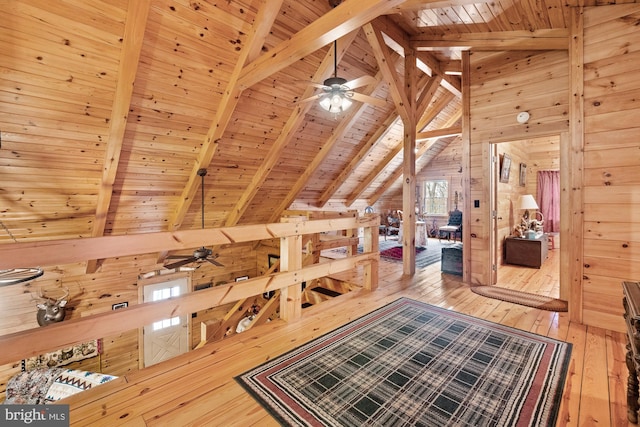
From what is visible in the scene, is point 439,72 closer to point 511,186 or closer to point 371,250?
point 511,186

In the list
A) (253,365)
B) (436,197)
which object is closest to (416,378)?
(253,365)

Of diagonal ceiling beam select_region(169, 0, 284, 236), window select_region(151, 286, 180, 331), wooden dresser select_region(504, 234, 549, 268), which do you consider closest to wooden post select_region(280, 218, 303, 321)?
diagonal ceiling beam select_region(169, 0, 284, 236)

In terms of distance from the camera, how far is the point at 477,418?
1.56 meters

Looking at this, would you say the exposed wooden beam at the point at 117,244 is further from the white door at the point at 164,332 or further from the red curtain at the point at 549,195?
the red curtain at the point at 549,195

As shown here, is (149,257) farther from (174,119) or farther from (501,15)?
(501,15)

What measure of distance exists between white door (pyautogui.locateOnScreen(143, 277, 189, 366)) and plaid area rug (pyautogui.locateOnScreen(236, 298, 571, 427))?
471 cm

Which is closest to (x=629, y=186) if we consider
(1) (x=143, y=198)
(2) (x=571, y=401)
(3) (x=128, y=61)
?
(2) (x=571, y=401)

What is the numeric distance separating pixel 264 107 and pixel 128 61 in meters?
1.82

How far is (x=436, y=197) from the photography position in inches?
414

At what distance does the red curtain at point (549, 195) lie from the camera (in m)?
7.70

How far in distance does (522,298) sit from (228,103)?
4367 millimetres

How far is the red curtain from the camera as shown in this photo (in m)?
7.70

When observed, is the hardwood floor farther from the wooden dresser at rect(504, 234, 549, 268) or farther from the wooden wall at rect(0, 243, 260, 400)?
the wooden wall at rect(0, 243, 260, 400)

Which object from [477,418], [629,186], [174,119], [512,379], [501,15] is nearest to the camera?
[477,418]
